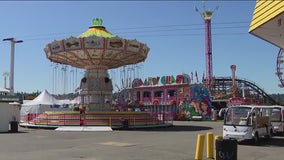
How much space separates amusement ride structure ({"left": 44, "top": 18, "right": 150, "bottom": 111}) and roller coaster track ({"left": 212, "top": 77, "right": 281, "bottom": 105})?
32217 mm

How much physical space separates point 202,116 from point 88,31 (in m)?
23.3

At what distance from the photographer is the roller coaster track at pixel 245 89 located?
6682cm

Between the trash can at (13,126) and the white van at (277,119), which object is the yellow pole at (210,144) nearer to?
the white van at (277,119)

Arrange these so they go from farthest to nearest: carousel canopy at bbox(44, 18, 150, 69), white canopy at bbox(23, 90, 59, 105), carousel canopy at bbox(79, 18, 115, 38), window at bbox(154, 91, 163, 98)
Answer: window at bbox(154, 91, 163, 98) → white canopy at bbox(23, 90, 59, 105) → carousel canopy at bbox(79, 18, 115, 38) → carousel canopy at bbox(44, 18, 150, 69)

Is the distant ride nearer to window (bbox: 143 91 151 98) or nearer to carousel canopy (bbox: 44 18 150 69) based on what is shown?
carousel canopy (bbox: 44 18 150 69)

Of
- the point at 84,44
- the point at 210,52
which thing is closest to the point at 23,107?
the point at 84,44

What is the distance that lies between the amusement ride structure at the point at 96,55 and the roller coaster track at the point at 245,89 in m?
32.2

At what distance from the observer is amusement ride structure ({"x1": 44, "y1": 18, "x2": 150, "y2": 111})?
1324 inches

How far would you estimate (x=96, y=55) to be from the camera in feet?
118

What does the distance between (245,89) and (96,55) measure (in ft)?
127

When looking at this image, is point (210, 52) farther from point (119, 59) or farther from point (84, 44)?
point (84, 44)

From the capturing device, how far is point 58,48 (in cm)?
3478

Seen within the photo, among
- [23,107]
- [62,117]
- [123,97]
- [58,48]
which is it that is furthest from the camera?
[123,97]

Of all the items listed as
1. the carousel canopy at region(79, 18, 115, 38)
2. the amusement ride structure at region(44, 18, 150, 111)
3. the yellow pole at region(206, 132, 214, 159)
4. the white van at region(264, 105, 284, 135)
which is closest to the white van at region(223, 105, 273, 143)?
the white van at region(264, 105, 284, 135)
